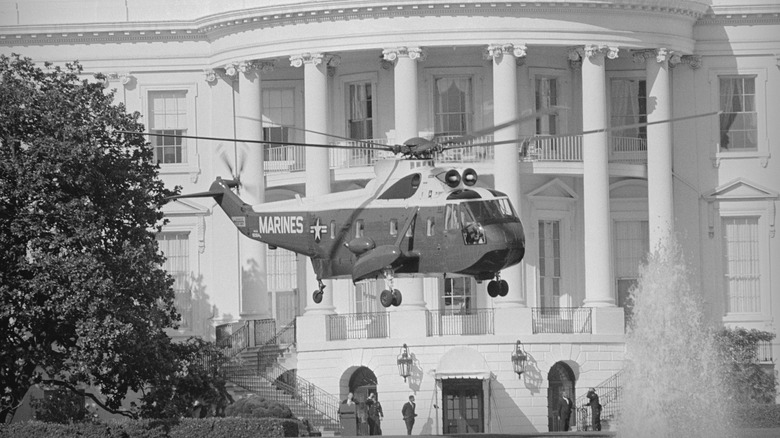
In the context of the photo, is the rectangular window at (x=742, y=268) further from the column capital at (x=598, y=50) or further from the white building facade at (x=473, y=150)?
the column capital at (x=598, y=50)

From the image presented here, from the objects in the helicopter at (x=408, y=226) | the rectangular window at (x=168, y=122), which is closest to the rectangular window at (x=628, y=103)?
the rectangular window at (x=168, y=122)

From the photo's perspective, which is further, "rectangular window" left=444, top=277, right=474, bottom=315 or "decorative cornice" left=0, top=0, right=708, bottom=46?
"rectangular window" left=444, top=277, right=474, bottom=315

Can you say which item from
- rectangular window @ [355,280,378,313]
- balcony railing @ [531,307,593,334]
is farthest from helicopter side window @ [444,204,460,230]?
rectangular window @ [355,280,378,313]

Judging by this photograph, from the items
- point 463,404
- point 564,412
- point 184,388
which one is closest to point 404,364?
point 463,404

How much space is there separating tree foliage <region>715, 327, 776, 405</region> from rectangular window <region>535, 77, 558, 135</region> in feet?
28.3

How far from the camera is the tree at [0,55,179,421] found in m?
61.3

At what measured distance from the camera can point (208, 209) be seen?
269 feet

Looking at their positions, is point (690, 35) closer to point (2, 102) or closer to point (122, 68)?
point (122, 68)

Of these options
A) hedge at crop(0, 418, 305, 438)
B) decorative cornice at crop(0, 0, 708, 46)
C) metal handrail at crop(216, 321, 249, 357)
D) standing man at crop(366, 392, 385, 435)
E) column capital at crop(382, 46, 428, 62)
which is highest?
decorative cornice at crop(0, 0, 708, 46)

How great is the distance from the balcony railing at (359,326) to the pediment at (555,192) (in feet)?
23.1

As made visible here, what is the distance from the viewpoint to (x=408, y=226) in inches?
2260

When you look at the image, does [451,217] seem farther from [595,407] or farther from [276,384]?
[276,384]

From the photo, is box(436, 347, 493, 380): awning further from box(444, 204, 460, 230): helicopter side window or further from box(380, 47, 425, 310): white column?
box(444, 204, 460, 230): helicopter side window

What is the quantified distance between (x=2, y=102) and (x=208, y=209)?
1958cm
